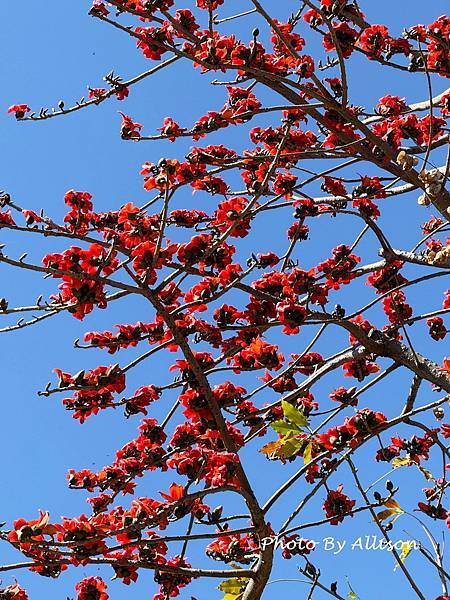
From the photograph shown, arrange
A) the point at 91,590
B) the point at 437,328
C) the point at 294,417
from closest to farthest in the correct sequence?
the point at 294,417 → the point at 91,590 → the point at 437,328

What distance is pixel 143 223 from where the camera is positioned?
132 inches

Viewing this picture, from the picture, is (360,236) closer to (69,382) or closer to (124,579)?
(69,382)

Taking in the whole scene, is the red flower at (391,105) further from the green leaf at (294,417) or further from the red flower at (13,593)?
the red flower at (13,593)

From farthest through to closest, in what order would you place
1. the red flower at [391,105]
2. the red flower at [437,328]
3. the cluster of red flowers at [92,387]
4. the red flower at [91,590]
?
1. the red flower at [437,328]
2. the red flower at [391,105]
3. the red flower at [91,590]
4. the cluster of red flowers at [92,387]

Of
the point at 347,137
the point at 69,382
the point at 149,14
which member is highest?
the point at 149,14

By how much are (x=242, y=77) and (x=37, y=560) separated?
2.42 m

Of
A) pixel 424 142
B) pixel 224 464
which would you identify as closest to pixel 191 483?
pixel 224 464

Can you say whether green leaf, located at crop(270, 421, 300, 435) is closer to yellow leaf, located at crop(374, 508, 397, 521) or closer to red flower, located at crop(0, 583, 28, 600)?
yellow leaf, located at crop(374, 508, 397, 521)

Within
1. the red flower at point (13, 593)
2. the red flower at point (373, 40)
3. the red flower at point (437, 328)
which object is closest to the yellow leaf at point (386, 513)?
the red flower at point (437, 328)

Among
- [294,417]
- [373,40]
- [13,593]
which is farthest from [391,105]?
[13,593]

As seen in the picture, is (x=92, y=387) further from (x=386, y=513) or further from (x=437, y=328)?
(x=437, y=328)

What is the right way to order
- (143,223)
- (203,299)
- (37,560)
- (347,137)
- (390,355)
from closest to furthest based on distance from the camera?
(37,560), (203,299), (143,223), (347,137), (390,355)

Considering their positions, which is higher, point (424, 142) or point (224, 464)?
point (424, 142)

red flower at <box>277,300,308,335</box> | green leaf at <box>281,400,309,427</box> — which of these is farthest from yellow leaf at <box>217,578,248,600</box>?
red flower at <box>277,300,308,335</box>
